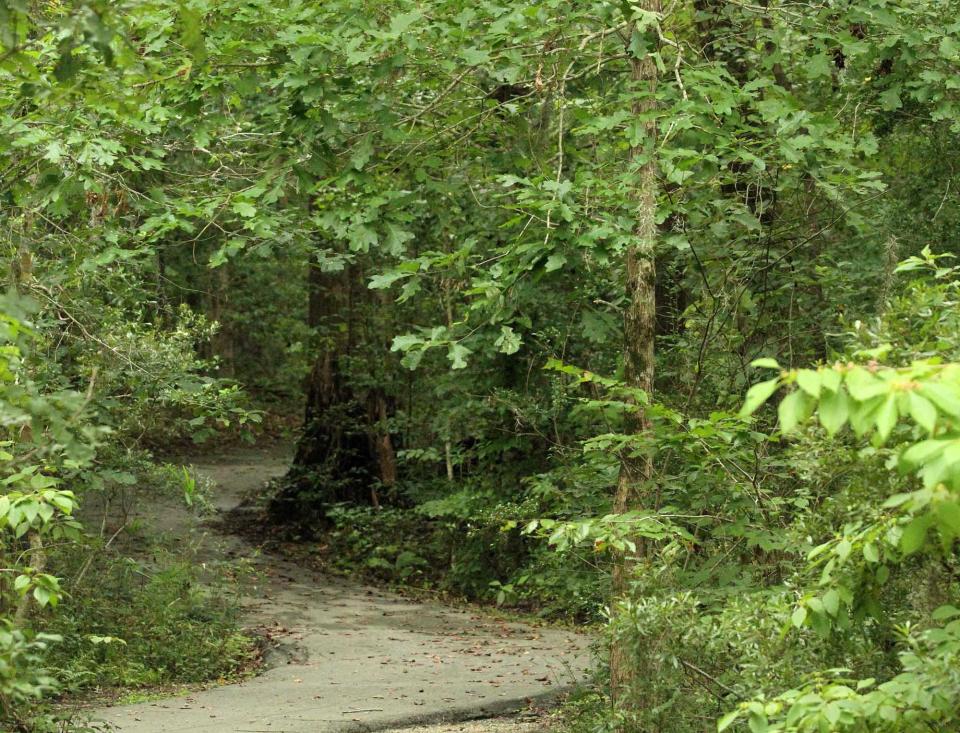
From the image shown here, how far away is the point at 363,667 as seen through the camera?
1227cm

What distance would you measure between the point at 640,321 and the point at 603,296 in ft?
10.4

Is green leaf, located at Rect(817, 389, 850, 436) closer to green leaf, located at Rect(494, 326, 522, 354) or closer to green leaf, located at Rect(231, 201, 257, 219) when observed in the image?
green leaf, located at Rect(494, 326, 522, 354)

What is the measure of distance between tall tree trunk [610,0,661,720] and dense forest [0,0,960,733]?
0.03 metres

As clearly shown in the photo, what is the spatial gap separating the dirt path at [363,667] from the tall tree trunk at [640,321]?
10.1ft

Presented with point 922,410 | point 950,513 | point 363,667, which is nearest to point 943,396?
point 922,410

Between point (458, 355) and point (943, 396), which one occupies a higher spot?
point (943, 396)

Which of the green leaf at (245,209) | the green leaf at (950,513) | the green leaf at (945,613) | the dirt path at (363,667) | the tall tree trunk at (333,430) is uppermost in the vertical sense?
the green leaf at (245,209)

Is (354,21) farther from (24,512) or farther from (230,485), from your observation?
(230,485)

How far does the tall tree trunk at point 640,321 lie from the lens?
7.25 m

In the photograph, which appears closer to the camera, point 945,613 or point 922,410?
point 922,410

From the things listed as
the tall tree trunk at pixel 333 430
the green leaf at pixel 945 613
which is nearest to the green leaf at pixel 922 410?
the green leaf at pixel 945 613

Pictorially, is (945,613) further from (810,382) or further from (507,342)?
(507,342)

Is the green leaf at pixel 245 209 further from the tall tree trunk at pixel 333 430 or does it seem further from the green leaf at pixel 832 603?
the tall tree trunk at pixel 333 430

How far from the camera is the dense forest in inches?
164
